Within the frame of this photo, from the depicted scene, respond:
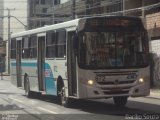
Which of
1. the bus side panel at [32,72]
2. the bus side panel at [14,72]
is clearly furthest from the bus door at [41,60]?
the bus side panel at [14,72]

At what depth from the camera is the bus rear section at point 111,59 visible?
16766 mm

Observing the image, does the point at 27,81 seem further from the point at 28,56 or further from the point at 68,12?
the point at 68,12

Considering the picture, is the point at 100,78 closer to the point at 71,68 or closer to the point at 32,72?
the point at 71,68

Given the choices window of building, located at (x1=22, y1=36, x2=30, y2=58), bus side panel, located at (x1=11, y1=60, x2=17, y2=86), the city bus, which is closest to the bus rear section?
the city bus

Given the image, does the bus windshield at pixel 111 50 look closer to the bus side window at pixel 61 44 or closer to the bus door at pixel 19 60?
the bus side window at pixel 61 44

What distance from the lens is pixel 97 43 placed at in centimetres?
1698

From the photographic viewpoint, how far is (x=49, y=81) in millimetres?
20766

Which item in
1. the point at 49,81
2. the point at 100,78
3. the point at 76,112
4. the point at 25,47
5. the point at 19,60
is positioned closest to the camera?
the point at 100,78

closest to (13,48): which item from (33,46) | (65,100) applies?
(33,46)

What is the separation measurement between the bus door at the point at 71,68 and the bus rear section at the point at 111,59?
2.76ft

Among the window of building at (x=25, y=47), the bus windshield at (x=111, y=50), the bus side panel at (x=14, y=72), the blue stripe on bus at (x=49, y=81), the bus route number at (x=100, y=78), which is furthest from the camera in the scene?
the bus side panel at (x=14, y=72)

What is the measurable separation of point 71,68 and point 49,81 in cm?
295

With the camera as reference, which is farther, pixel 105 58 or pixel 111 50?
pixel 111 50

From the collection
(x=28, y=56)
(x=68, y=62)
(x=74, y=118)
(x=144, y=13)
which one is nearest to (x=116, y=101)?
(x=68, y=62)
